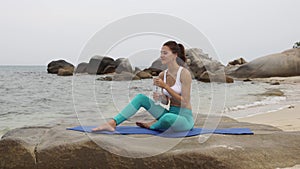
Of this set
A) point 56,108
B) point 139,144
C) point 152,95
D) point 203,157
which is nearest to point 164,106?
point 152,95

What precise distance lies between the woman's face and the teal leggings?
435 millimetres

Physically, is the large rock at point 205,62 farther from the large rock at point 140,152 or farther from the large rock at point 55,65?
the large rock at point 55,65

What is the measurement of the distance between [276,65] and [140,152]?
28480mm

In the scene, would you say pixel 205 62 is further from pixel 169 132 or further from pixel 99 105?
pixel 99 105

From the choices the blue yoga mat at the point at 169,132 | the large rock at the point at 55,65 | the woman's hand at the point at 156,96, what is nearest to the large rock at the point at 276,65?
the large rock at the point at 55,65

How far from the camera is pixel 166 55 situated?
3.85m

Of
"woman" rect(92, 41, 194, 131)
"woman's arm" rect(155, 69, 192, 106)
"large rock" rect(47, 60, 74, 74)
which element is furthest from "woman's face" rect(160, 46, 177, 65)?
"large rock" rect(47, 60, 74, 74)

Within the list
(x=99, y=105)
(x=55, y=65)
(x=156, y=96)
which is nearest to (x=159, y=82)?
(x=156, y=96)

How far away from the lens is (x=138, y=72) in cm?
393

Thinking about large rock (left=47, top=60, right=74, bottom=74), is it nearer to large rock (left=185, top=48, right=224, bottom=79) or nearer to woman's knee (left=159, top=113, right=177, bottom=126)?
large rock (left=185, top=48, right=224, bottom=79)

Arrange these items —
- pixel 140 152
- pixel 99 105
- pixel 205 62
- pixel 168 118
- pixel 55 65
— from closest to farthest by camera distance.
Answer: pixel 140 152, pixel 168 118, pixel 205 62, pixel 99 105, pixel 55 65

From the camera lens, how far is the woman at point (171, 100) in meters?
3.73

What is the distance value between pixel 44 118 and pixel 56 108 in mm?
2079

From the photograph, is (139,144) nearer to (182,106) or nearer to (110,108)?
(182,106)
